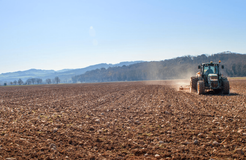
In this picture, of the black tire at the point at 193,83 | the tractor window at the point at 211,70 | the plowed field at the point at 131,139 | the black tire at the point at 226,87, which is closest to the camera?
the plowed field at the point at 131,139

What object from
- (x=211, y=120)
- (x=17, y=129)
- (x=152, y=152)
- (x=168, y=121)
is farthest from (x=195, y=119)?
(x=17, y=129)

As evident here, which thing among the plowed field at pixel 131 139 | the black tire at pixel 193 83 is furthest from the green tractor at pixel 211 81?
the plowed field at pixel 131 139

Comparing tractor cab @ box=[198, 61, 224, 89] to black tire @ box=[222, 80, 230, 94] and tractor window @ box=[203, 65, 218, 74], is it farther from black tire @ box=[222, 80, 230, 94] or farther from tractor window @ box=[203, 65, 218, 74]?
black tire @ box=[222, 80, 230, 94]

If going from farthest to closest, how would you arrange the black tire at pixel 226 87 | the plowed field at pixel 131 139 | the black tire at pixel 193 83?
1. the black tire at pixel 193 83
2. the black tire at pixel 226 87
3. the plowed field at pixel 131 139

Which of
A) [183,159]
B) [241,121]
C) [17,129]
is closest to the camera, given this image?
[183,159]

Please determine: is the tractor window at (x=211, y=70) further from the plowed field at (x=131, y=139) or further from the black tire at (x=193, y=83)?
the plowed field at (x=131, y=139)

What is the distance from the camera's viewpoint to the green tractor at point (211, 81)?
1988 cm

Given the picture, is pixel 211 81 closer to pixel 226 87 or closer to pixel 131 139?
pixel 226 87

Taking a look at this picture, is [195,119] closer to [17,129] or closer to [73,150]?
[73,150]

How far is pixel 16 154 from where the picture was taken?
540 cm

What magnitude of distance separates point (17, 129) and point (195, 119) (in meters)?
7.64

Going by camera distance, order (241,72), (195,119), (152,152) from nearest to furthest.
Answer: (152,152), (195,119), (241,72)

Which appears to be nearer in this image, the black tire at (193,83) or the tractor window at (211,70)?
the tractor window at (211,70)

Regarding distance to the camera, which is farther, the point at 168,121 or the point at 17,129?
the point at 168,121
